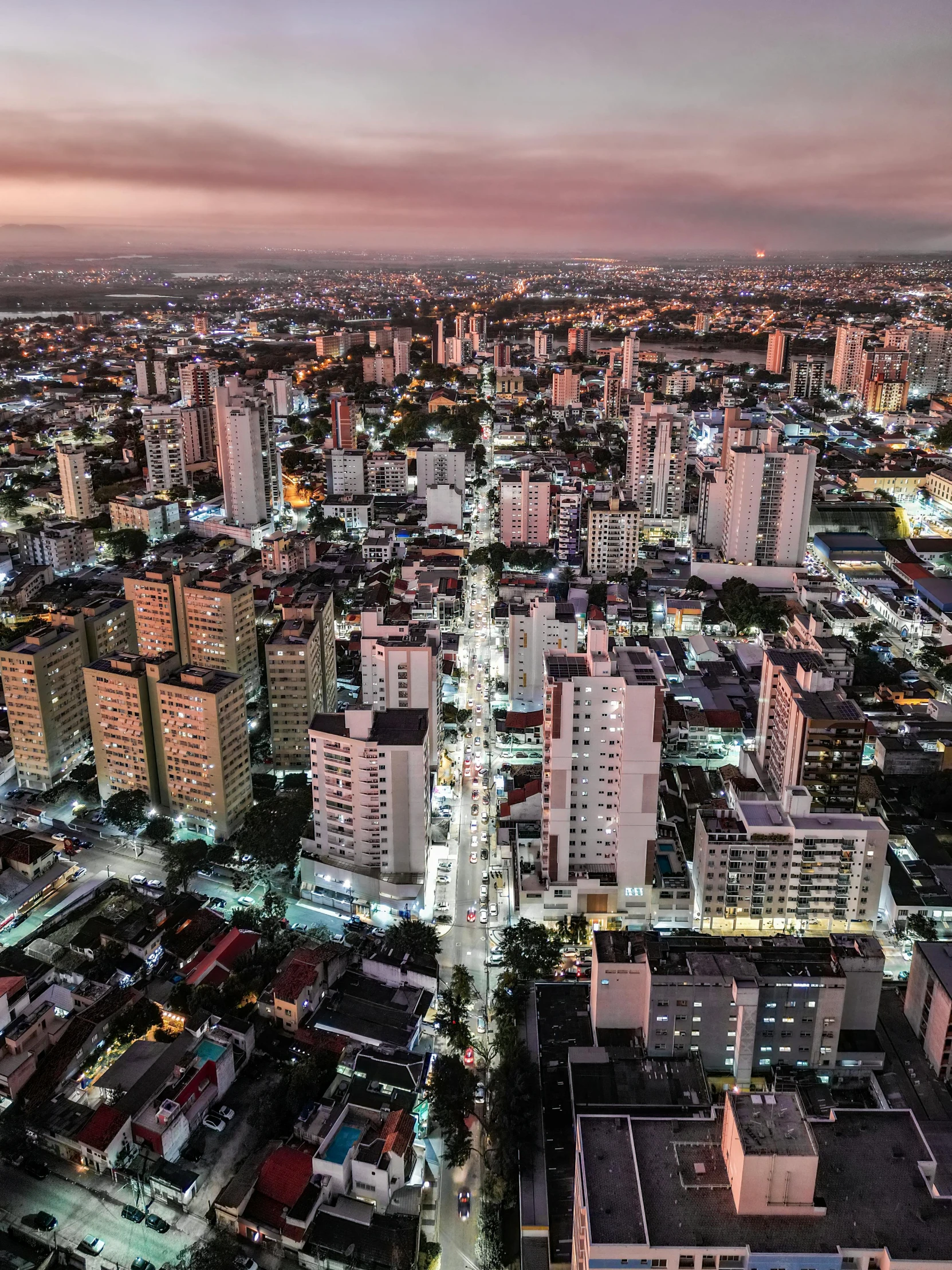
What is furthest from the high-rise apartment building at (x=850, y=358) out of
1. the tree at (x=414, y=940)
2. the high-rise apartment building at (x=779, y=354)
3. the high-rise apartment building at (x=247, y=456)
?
the tree at (x=414, y=940)

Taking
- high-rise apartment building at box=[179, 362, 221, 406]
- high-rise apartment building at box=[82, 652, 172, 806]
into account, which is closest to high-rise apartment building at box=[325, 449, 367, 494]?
high-rise apartment building at box=[179, 362, 221, 406]

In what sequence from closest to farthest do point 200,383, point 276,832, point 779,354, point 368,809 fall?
A: point 368,809, point 276,832, point 200,383, point 779,354

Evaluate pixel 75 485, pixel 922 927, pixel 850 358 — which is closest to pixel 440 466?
pixel 75 485

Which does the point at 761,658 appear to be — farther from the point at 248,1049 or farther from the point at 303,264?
the point at 303,264

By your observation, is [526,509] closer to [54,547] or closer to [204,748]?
[54,547]

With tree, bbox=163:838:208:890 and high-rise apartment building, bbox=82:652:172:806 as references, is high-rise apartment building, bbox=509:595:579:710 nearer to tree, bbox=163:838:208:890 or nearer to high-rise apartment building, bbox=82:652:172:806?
high-rise apartment building, bbox=82:652:172:806

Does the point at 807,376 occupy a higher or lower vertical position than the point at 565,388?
higher

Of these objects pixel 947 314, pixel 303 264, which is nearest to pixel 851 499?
pixel 947 314

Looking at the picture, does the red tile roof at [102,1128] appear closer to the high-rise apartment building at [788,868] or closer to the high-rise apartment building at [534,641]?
the high-rise apartment building at [788,868]
